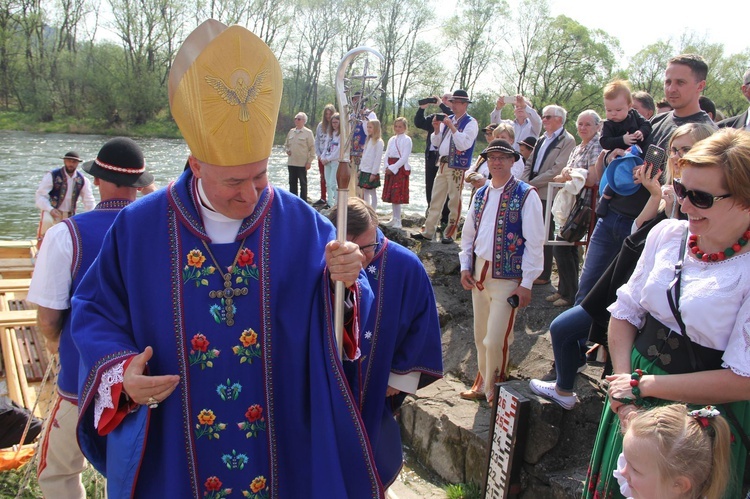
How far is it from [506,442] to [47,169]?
20999mm

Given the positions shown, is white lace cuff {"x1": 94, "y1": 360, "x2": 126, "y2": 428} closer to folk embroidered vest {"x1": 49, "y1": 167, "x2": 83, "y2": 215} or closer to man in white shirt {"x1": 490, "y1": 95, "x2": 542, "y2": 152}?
man in white shirt {"x1": 490, "y1": 95, "x2": 542, "y2": 152}

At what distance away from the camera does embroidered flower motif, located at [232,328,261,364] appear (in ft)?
6.98

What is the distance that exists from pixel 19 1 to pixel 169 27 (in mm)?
9916

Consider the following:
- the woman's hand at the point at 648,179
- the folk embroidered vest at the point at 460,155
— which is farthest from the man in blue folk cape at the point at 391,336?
the folk embroidered vest at the point at 460,155

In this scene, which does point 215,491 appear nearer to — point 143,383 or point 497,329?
point 143,383

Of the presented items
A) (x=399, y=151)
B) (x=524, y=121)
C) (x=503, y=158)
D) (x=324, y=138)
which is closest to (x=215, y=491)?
(x=503, y=158)

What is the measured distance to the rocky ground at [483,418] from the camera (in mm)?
3723

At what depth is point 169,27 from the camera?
4303 centimetres

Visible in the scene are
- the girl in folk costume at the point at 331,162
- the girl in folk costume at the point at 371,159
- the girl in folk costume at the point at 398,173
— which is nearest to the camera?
the girl in folk costume at the point at 371,159

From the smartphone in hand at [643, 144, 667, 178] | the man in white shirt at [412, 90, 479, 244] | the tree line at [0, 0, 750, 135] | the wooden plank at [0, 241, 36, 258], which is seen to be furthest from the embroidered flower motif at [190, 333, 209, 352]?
the tree line at [0, 0, 750, 135]

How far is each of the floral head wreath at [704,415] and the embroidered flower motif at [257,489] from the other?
58.5 inches

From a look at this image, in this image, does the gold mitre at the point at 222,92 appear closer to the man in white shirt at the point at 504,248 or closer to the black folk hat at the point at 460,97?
the man in white shirt at the point at 504,248

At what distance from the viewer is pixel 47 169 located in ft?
67.6

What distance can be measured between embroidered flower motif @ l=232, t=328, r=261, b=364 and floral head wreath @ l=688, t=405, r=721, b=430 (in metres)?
1.48
